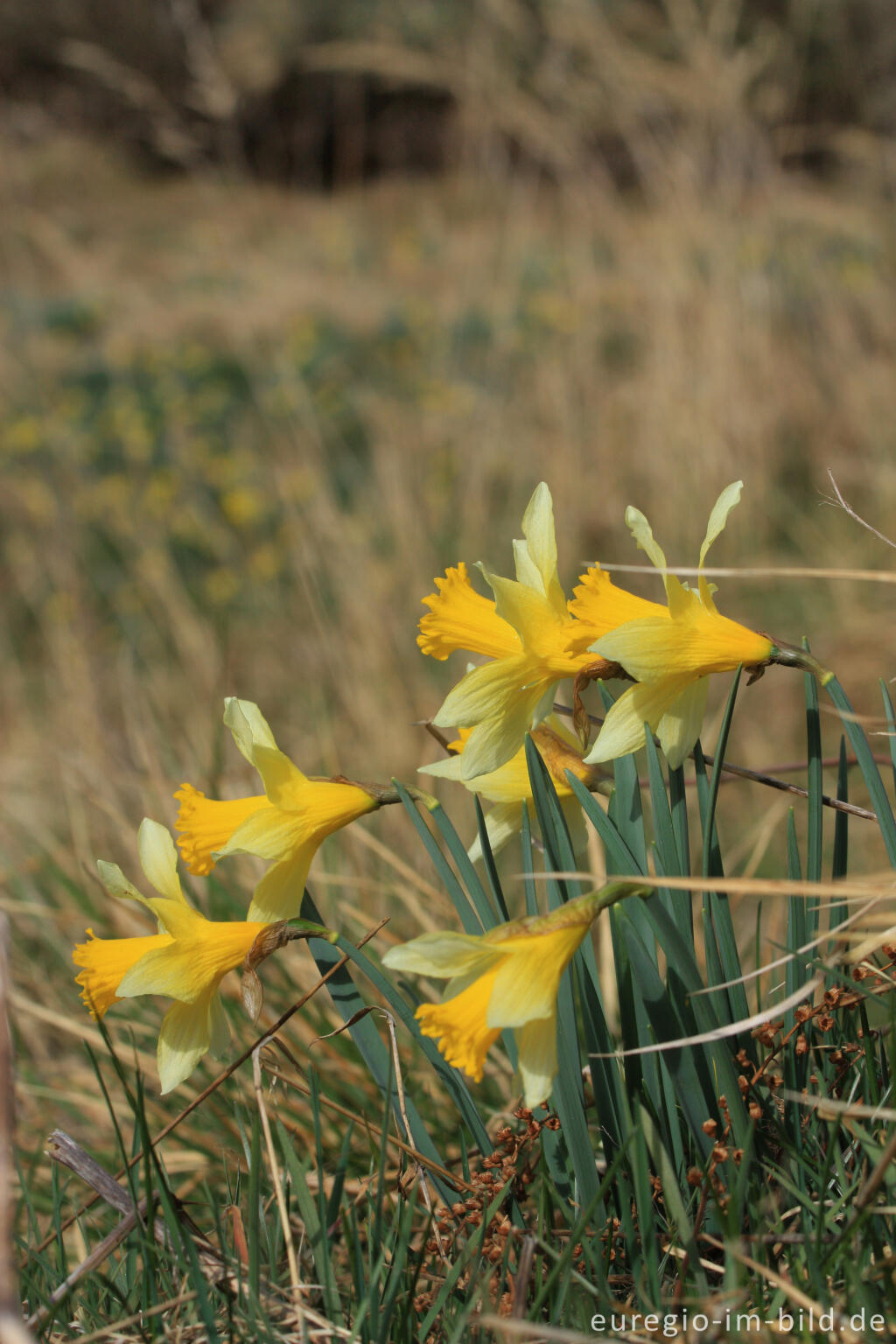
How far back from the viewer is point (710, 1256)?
775 mm

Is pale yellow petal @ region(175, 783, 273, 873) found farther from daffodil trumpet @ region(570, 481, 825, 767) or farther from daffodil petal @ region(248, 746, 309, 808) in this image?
daffodil trumpet @ region(570, 481, 825, 767)

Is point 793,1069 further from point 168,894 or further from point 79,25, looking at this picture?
point 79,25

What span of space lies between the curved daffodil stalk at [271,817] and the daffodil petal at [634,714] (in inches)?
6.3

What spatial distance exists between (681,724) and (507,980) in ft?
0.69

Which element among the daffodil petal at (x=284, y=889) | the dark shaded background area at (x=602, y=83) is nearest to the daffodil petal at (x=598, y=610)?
the daffodil petal at (x=284, y=889)

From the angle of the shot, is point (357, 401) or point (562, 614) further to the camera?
point (357, 401)

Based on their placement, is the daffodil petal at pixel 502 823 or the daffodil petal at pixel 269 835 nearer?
the daffodil petal at pixel 269 835

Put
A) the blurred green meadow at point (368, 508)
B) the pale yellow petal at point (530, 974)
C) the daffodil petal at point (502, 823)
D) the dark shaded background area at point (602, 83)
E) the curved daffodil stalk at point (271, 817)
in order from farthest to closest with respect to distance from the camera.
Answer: the dark shaded background area at point (602, 83) < the blurred green meadow at point (368, 508) < the daffodil petal at point (502, 823) < the curved daffodil stalk at point (271, 817) < the pale yellow petal at point (530, 974)

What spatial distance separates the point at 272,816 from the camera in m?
0.71

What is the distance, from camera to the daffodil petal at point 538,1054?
2.04 ft

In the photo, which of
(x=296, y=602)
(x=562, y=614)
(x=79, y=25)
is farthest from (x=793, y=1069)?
(x=79, y=25)

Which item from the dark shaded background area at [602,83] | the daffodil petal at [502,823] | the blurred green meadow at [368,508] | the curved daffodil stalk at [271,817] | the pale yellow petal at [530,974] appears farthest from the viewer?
the dark shaded background area at [602,83]

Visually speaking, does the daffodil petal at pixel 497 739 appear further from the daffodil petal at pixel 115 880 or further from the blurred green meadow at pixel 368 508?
the blurred green meadow at pixel 368 508

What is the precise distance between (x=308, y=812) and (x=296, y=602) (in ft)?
9.96
